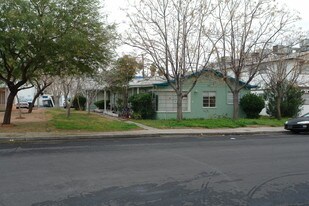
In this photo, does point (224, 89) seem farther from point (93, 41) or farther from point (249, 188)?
point (249, 188)

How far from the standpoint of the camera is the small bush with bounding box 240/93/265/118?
2723 centimetres

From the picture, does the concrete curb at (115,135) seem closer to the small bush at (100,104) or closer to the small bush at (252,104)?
the small bush at (252,104)

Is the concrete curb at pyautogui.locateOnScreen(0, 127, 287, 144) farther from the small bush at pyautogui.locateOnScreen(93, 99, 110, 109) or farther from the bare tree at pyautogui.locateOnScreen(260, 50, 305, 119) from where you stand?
the small bush at pyautogui.locateOnScreen(93, 99, 110, 109)

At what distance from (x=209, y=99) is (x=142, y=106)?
18.6 ft

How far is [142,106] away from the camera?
85.8ft

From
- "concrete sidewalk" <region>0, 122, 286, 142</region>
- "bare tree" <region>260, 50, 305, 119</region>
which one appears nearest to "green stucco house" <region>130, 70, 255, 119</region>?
"bare tree" <region>260, 50, 305, 119</region>

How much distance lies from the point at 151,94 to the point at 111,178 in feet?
64.4

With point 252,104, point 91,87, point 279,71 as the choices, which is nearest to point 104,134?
point 279,71

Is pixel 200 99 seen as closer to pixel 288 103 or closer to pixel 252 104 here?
pixel 252 104

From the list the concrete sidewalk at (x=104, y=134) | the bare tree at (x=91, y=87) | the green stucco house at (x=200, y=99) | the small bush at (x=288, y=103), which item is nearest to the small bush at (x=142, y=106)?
the green stucco house at (x=200, y=99)

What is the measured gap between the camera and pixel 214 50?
2233 centimetres

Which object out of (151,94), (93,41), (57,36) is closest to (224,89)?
(151,94)

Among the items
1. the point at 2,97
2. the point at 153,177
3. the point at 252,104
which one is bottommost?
the point at 153,177

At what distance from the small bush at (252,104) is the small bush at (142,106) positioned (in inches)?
296
